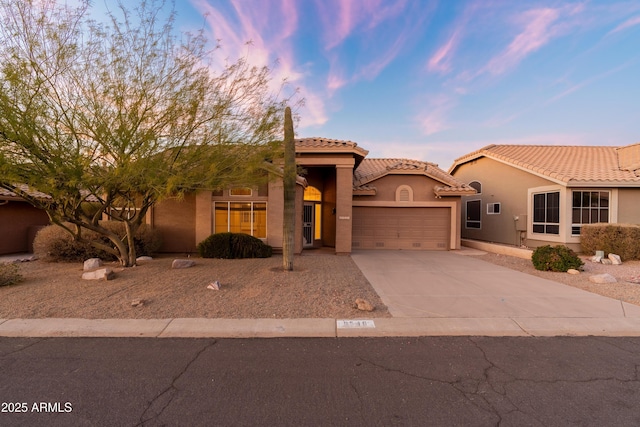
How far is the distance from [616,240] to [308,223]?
12175 mm

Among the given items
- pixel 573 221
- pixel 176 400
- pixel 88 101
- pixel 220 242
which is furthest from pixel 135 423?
pixel 573 221

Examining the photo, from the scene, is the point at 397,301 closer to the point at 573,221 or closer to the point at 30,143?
the point at 30,143

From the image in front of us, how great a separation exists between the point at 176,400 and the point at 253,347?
138cm

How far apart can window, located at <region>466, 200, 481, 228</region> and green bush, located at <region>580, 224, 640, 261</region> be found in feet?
22.1

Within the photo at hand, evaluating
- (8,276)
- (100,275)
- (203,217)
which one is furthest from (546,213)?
(8,276)

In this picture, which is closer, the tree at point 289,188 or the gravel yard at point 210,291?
the gravel yard at point 210,291

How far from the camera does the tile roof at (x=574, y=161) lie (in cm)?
1342

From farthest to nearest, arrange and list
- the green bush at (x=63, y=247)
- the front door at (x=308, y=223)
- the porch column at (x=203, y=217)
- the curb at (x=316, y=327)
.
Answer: the front door at (x=308, y=223) < the porch column at (x=203, y=217) < the green bush at (x=63, y=247) < the curb at (x=316, y=327)

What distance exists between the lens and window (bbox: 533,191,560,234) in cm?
1405

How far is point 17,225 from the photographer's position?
13250 mm

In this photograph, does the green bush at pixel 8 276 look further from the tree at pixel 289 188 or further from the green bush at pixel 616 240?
the green bush at pixel 616 240

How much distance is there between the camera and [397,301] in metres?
6.70

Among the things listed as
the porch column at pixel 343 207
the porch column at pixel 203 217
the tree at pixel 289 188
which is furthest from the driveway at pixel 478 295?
the porch column at pixel 203 217

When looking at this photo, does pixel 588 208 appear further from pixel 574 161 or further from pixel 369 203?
pixel 369 203
